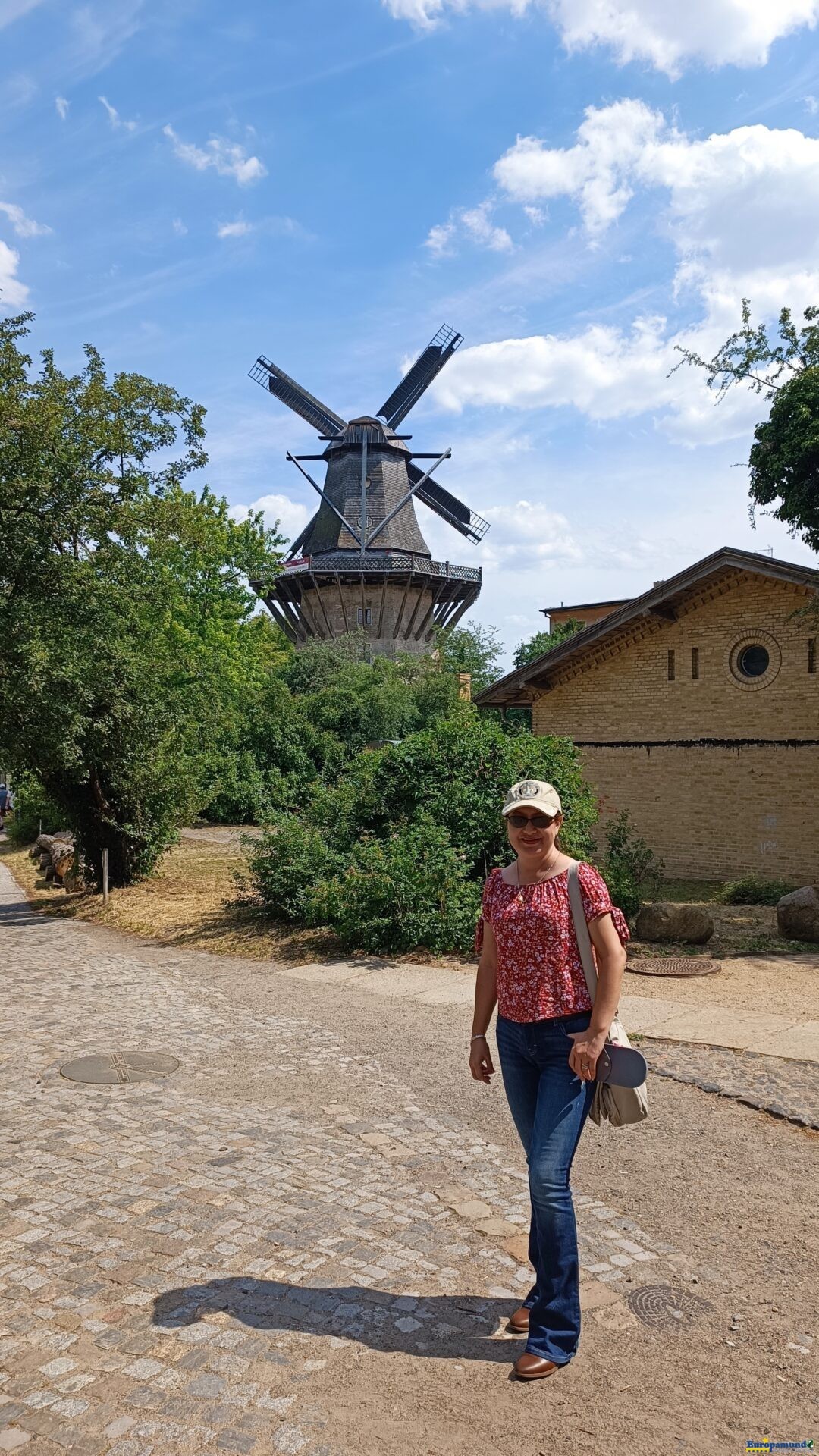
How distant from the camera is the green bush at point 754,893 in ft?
55.1

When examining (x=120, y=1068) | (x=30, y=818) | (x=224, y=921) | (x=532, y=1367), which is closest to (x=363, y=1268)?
(x=532, y=1367)


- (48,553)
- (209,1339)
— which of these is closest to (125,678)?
(48,553)

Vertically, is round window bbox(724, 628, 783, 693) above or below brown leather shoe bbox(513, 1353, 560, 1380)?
above

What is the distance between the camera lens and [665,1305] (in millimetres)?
4066

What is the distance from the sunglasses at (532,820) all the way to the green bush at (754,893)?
13920 mm

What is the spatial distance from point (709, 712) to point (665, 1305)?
1626cm

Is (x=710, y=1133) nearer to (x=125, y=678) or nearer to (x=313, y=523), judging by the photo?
(x=125, y=678)

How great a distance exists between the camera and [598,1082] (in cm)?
375

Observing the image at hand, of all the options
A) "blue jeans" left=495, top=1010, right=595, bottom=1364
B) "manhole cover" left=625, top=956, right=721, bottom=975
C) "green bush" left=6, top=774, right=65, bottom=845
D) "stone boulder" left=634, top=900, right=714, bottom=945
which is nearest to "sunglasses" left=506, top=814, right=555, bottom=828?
"blue jeans" left=495, top=1010, right=595, bottom=1364

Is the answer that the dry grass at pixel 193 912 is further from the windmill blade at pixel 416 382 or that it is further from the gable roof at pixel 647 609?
the windmill blade at pixel 416 382

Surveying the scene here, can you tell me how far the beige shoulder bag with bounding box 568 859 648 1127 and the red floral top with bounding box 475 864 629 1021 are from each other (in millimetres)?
23

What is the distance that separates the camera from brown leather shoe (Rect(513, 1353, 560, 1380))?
3.56 metres

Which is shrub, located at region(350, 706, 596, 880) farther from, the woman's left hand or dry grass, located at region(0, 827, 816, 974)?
the woman's left hand

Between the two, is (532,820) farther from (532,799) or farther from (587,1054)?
(587,1054)
